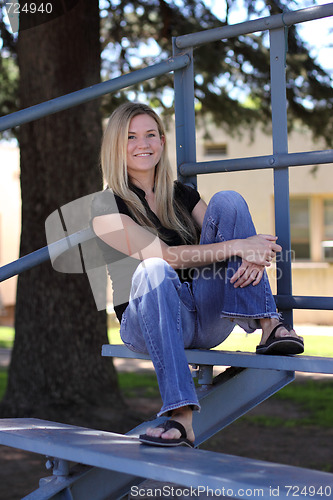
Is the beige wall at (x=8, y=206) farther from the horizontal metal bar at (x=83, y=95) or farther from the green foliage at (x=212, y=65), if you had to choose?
the horizontal metal bar at (x=83, y=95)

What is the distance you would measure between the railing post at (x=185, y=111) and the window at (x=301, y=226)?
12700 millimetres

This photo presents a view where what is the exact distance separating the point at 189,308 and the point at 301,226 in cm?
1334

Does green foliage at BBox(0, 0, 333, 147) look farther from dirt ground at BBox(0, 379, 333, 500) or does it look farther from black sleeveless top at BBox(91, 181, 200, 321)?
black sleeveless top at BBox(91, 181, 200, 321)

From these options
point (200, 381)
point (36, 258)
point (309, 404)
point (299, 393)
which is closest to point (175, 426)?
point (200, 381)

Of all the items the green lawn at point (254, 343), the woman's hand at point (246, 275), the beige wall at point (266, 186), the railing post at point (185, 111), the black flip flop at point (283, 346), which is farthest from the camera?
the beige wall at point (266, 186)

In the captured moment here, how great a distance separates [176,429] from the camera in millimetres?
1906

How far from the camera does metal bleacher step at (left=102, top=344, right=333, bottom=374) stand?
6.19ft

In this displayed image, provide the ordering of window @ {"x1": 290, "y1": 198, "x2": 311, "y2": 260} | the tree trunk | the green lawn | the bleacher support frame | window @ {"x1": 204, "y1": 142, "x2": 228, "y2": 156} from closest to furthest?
the bleacher support frame
the tree trunk
the green lawn
window @ {"x1": 204, "y1": 142, "x2": 228, "y2": 156}
window @ {"x1": 290, "y1": 198, "x2": 311, "y2": 260}

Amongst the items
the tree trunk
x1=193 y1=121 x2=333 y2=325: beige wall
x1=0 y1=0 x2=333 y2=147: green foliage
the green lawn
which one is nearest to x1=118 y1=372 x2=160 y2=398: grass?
the green lawn

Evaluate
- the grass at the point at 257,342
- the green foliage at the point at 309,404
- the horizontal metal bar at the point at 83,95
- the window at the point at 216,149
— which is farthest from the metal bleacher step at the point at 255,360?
the window at the point at 216,149

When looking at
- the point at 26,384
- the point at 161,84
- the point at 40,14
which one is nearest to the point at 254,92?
the point at 161,84

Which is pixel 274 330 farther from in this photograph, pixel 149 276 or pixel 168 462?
pixel 168 462

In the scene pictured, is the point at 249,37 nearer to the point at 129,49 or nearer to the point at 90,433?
the point at 129,49

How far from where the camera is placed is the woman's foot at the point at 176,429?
188cm
